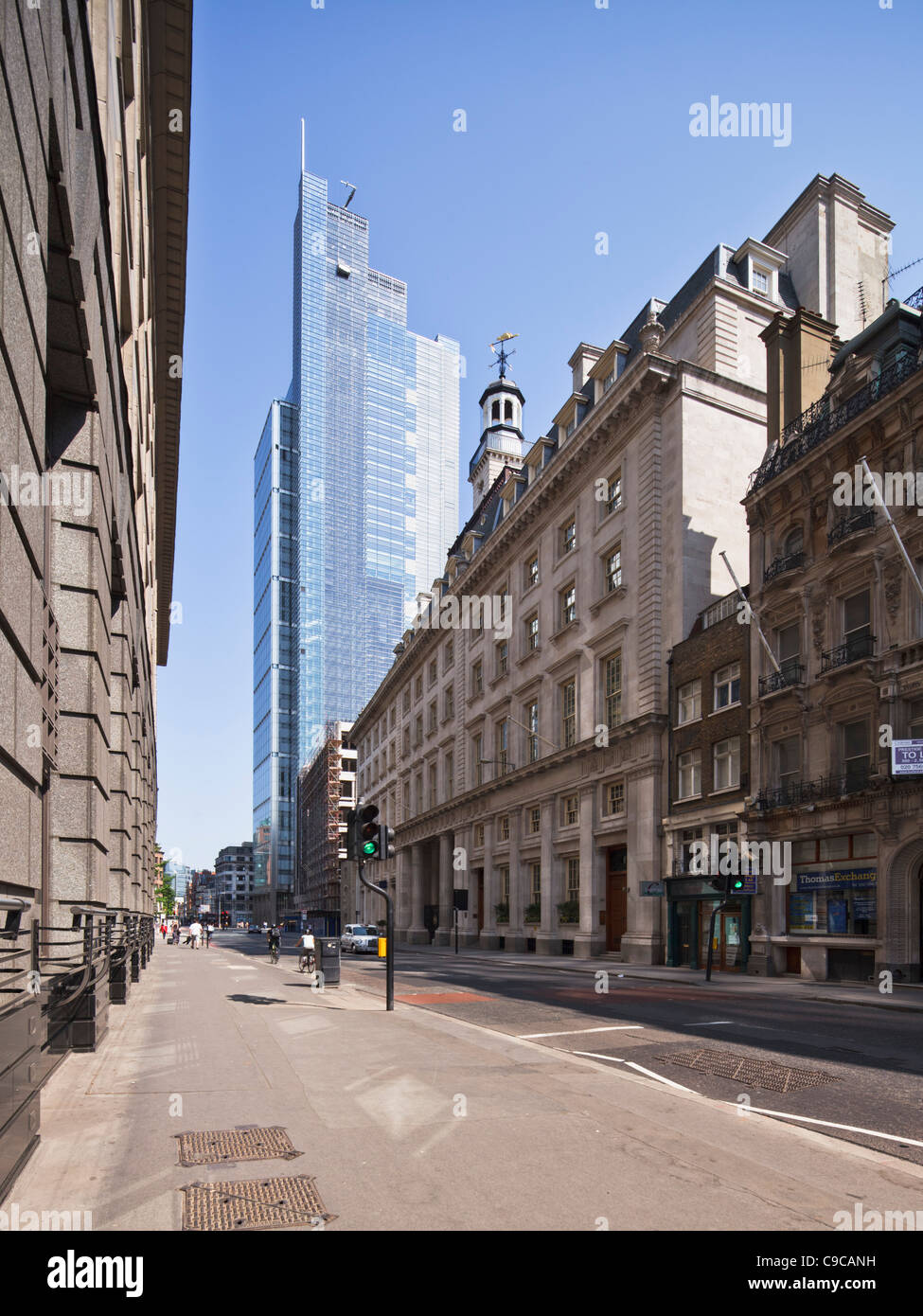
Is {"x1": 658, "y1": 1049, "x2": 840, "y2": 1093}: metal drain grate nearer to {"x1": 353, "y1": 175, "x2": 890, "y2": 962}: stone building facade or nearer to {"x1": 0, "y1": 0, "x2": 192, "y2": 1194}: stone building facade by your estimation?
{"x1": 0, "y1": 0, "x2": 192, "y2": 1194}: stone building facade

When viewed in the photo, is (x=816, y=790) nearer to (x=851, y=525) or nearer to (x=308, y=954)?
(x=851, y=525)

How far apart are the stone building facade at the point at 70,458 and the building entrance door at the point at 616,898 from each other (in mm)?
24199

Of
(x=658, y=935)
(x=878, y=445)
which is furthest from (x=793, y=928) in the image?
(x=878, y=445)

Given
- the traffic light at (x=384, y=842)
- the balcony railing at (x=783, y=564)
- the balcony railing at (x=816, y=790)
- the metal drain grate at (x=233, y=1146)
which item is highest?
the balcony railing at (x=783, y=564)

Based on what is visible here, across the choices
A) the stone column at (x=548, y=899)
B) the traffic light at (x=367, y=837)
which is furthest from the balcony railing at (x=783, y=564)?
the stone column at (x=548, y=899)

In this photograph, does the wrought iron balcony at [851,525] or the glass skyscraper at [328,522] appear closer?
the wrought iron balcony at [851,525]

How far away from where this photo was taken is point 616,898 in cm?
3912

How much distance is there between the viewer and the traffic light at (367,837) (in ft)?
50.1

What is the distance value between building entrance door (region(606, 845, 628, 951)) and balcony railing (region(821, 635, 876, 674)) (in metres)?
14.6
